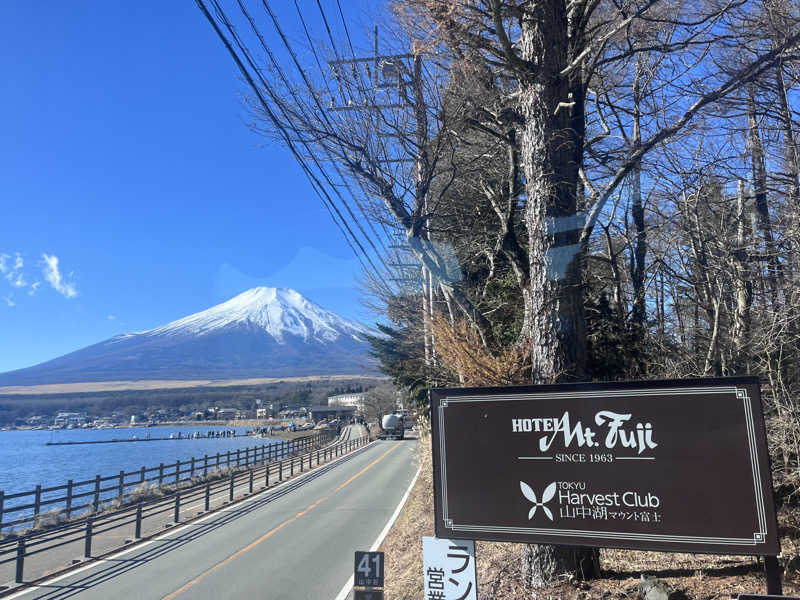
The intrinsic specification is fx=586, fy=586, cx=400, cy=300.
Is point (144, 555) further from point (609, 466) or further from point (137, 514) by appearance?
point (609, 466)

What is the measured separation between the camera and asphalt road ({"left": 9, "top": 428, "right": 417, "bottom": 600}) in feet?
32.1

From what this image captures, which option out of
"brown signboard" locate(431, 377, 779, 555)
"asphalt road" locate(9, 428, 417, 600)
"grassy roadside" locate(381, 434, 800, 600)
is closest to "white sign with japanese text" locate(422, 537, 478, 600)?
"brown signboard" locate(431, 377, 779, 555)

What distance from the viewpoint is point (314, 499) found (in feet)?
65.2

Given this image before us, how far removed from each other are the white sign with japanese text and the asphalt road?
4.70 metres

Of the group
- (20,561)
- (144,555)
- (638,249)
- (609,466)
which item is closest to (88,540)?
(144,555)

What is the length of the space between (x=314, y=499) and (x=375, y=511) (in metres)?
3.81

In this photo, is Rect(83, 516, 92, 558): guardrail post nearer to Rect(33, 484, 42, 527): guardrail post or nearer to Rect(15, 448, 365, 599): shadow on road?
Rect(15, 448, 365, 599): shadow on road

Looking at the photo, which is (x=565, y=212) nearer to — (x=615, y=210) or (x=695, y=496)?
(x=695, y=496)

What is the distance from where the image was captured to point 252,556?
39.1ft

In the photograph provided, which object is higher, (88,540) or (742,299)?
(742,299)

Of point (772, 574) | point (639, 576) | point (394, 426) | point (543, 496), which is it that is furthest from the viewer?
point (394, 426)

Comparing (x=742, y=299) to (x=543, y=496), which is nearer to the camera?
(x=543, y=496)

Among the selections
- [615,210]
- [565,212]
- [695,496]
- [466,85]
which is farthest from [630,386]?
[615,210]

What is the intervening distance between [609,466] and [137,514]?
13303 mm
